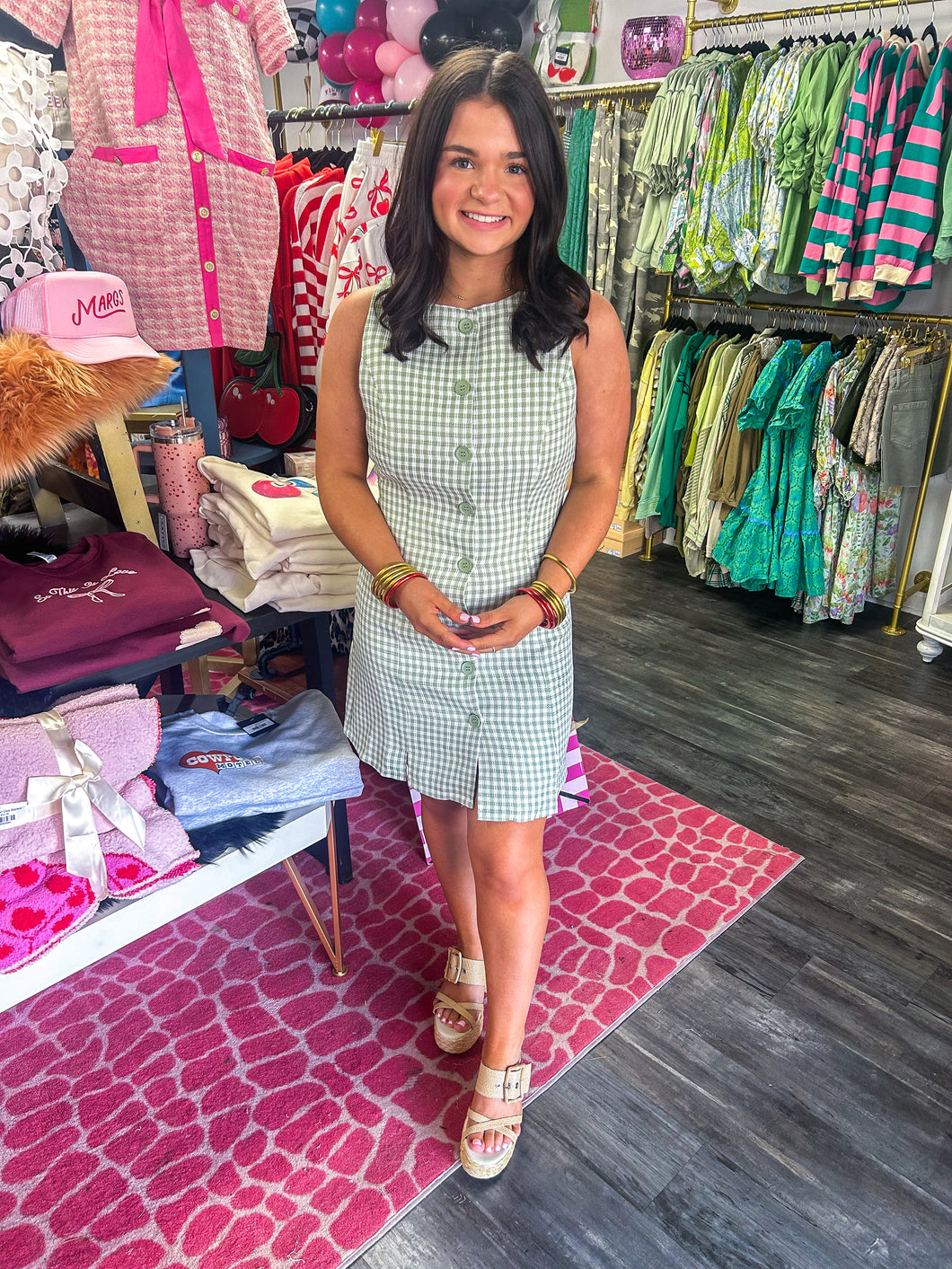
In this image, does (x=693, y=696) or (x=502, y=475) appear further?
(x=693, y=696)

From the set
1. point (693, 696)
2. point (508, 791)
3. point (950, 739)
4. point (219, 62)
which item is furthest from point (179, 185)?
point (950, 739)

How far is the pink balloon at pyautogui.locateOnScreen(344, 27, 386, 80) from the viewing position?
174 inches

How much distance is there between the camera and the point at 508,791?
139 centimetres

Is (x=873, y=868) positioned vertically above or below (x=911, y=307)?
below

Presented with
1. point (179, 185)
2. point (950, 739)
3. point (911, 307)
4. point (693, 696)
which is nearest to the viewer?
point (179, 185)

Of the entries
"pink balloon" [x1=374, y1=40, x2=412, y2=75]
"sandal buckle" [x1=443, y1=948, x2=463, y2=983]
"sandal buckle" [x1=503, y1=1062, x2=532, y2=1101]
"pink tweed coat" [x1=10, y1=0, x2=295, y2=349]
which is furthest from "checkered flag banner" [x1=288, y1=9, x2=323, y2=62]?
"sandal buckle" [x1=503, y1=1062, x2=532, y2=1101]

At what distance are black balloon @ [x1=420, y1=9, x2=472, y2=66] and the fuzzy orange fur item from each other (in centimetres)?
329

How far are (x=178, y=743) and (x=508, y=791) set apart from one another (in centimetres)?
62

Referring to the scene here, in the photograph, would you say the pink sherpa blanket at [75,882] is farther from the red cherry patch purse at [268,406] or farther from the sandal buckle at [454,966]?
the red cherry patch purse at [268,406]

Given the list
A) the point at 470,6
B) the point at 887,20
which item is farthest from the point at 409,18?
the point at 887,20

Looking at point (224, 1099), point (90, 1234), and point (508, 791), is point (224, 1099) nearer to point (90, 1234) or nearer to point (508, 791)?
point (90, 1234)

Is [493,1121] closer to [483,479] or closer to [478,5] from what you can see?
[483,479]

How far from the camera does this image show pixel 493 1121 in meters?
1.47

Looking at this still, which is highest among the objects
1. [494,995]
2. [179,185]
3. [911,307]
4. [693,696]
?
[179,185]
